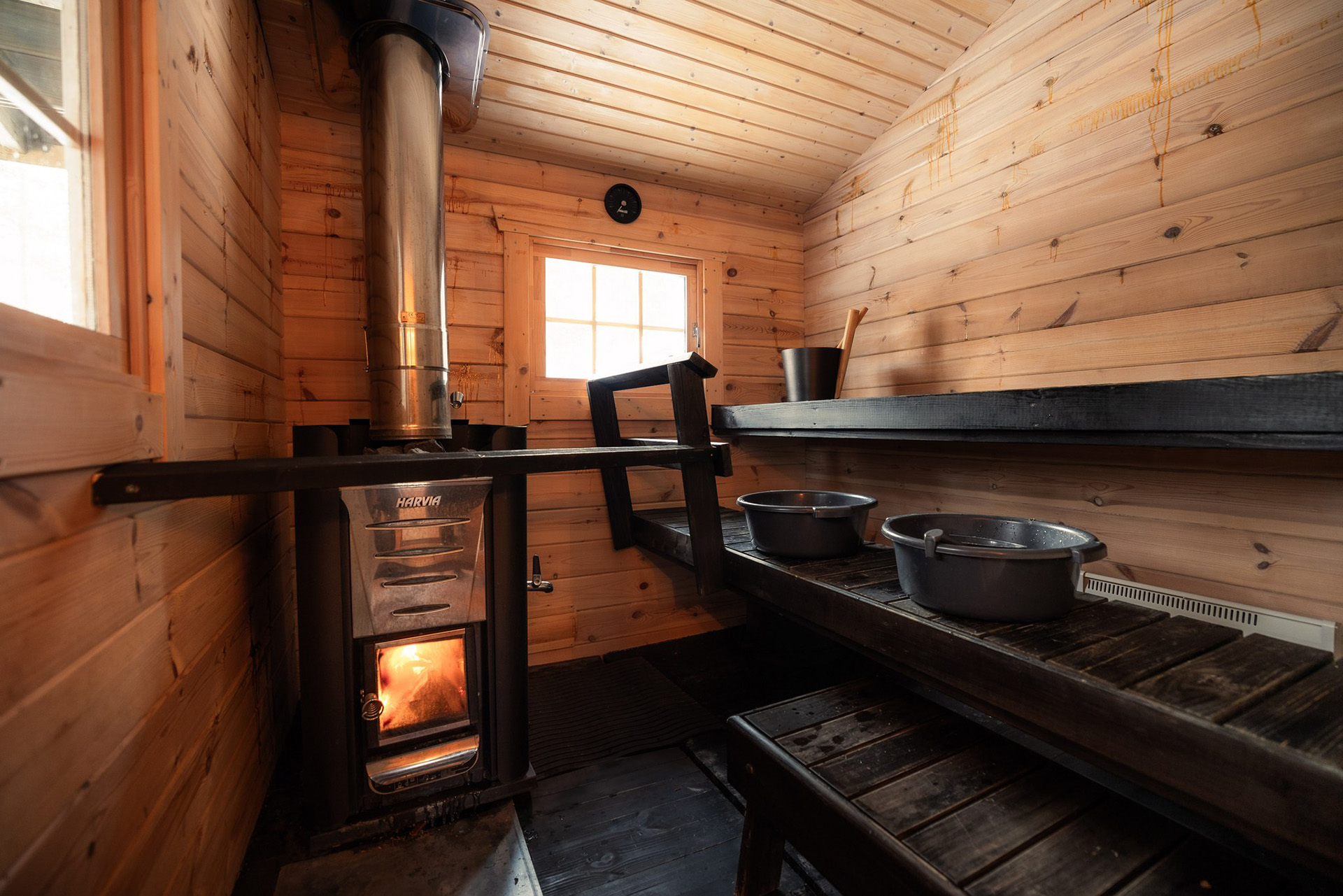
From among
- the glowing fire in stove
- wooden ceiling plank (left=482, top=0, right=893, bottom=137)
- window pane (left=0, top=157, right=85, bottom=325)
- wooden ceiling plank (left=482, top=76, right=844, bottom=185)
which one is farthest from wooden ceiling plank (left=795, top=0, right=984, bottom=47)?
the glowing fire in stove

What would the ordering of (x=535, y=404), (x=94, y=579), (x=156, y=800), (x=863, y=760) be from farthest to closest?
(x=535, y=404), (x=863, y=760), (x=156, y=800), (x=94, y=579)

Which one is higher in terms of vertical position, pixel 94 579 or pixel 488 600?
pixel 94 579

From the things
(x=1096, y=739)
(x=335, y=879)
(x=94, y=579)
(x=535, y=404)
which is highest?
(x=535, y=404)

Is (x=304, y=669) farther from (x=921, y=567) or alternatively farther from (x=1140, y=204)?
(x=1140, y=204)

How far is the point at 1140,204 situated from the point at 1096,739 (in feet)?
4.98

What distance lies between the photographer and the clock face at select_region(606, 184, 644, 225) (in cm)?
243

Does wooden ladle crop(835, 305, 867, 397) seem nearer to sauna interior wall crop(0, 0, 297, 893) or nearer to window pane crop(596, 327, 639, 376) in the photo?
window pane crop(596, 327, 639, 376)

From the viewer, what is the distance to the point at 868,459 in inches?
100.0

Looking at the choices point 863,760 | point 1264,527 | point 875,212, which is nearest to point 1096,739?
point 863,760

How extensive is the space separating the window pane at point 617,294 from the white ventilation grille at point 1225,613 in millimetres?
1987

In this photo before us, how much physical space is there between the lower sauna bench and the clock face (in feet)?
6.66

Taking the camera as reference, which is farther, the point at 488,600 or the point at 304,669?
the point at 488,600

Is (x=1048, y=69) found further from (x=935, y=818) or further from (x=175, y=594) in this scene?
(x=175, y=594)

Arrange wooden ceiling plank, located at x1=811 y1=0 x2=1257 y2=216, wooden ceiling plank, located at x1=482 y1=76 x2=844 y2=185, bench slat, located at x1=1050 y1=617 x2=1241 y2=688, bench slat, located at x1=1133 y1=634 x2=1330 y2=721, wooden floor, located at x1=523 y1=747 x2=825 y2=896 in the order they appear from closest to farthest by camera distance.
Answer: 1. bench slat, located at x1=1133 y1=634 x2=1330 y2=721
2. bench slat, located at x1=1050 y1=617 x2=1241 y2=688
3. wooden floor, located at x1=523 y1=747 x2=825 y2=896
4. wooden ceiling plank, located at x1=811 y1=0 x2=1257 y2=216
5. wooden ceiling plank, located at x1=482 y1=76 x2=844 y2=185
